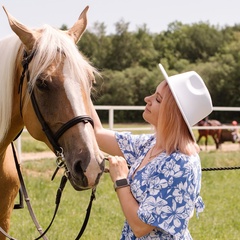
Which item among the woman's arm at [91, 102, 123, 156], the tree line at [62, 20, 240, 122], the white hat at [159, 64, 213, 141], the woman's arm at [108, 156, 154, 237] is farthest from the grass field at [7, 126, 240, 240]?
the tree line at [62, 20, 240, 122]

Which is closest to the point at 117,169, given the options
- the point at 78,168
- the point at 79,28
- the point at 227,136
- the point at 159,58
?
the point at 78,168

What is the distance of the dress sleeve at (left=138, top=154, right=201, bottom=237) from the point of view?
1927 millimetres

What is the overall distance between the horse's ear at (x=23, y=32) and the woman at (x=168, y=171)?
72 cm

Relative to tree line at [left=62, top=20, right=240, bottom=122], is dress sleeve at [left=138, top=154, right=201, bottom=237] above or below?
above

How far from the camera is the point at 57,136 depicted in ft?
7.55

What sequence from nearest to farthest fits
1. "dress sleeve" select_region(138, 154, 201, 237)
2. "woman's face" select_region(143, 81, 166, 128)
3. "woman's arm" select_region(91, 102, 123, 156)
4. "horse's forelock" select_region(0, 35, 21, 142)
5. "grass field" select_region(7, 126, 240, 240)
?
1. "dress sleeve" select_region(138, 154, 201, 237)
2. "woman's face" select_region(143, 81, 166, 128)
3. "horse's forelock" select_region(0, 35, 21, 142)
4. "woman's arm" select_region(91, 102, 123, 156)
5. "grass field" select_region(7, 126, 240, 240)

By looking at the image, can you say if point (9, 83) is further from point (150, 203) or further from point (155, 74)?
point (155, 74)

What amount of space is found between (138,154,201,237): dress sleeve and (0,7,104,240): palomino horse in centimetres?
33

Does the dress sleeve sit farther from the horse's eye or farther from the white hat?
the horse's eye

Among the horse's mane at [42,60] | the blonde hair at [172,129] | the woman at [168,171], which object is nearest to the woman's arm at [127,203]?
the woman at [168,171]

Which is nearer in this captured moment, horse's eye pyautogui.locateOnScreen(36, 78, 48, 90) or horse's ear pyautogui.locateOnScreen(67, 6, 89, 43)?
horse's eye pyautogui.locateOnScreen(36, 78, 48, 90)

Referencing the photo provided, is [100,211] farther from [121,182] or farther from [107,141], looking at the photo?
[121,182]

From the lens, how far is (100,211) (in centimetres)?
603

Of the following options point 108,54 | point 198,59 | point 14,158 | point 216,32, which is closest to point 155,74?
point 108,54
